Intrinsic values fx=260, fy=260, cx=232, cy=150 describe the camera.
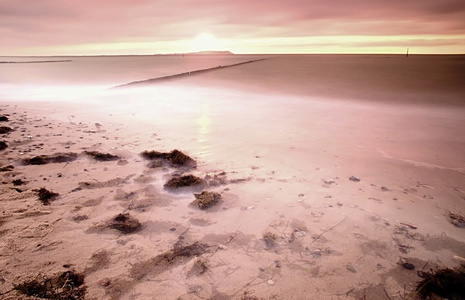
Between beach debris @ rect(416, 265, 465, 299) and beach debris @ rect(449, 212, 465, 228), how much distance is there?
47.0 inches

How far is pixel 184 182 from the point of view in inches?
176

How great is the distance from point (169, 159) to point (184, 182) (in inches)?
45.4

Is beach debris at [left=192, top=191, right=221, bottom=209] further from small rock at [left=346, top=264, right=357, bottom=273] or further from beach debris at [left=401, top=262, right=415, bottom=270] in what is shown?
beach debris at [left=401, top=262, right=415, bottom=270]

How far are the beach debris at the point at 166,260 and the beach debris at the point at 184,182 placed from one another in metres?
1.49

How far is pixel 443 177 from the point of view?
16.7ft

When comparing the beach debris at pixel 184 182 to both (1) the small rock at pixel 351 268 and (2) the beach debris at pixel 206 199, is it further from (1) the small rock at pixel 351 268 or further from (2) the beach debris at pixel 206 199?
(1) the small rock at pixel 351 268

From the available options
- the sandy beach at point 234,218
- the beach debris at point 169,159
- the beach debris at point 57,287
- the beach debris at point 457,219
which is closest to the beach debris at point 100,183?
the sandy beach at point 234,218

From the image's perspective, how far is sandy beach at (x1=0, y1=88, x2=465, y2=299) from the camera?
8.47 ft

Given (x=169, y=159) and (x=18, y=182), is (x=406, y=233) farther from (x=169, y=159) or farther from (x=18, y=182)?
(x=18, y=182)

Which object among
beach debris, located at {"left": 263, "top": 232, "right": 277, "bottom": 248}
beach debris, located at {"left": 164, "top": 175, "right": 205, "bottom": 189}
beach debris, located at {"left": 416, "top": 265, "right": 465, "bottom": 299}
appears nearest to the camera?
beach debris, located at {"left": 416, "top": 265, "right": 465, "bottom": 299}

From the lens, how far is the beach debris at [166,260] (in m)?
2.63

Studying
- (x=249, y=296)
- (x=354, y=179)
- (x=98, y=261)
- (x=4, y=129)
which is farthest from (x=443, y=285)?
(x=4, y=129)

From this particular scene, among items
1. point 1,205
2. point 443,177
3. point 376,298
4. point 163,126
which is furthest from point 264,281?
point 163,126

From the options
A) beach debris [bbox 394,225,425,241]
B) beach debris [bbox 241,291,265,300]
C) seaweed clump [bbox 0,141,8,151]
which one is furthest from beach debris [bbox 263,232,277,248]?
seaweed clump [bbox 0,141,8,151]
